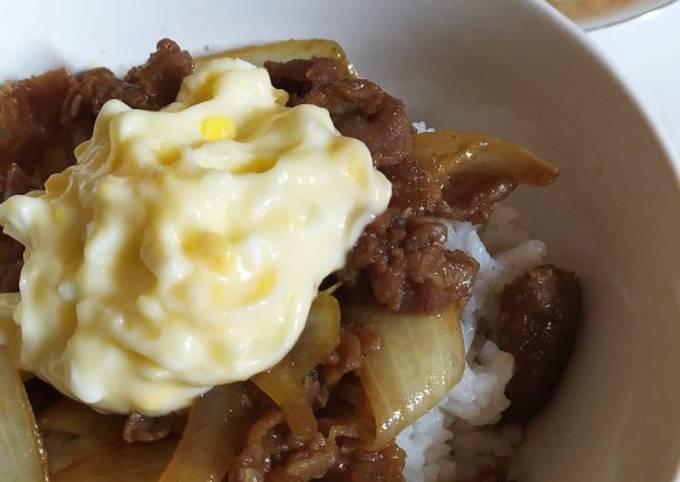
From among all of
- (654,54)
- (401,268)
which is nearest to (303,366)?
(401,268)

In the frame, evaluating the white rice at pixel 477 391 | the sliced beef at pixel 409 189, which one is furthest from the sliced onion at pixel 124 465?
the sliced beef at pixel 409 189

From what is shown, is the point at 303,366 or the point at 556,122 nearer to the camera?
the point at 303,366

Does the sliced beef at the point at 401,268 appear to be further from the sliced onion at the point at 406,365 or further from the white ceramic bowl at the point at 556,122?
the white ceramic bowl at the point at 556,122

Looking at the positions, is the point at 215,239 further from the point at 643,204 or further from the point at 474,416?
the point at 643,204

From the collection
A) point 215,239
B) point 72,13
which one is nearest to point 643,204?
point 215,239

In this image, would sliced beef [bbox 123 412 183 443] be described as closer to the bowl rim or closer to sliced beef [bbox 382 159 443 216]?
sliced beef [bbox 382 159 443 216]

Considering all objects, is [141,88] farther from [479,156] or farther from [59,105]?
[479,156]
